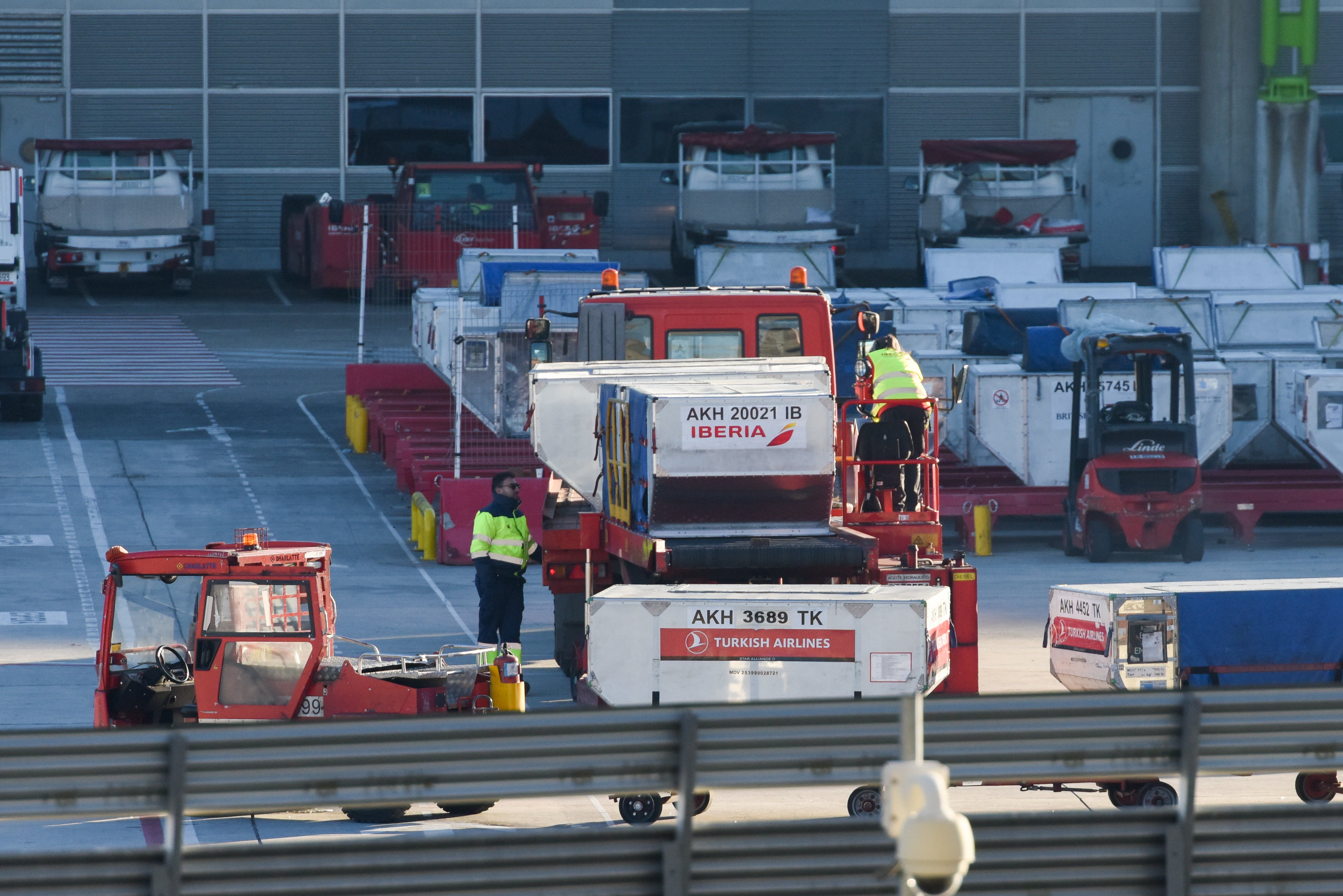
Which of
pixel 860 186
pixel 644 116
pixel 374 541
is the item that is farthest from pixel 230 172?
pixel 374 541

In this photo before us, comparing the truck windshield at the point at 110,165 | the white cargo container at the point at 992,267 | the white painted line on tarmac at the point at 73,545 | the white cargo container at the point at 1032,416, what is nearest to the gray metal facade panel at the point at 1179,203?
the white cargo container at the point at 992,267

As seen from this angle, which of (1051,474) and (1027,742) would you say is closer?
(1027,742)

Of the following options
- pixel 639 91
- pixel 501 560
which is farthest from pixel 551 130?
pixel 501 560

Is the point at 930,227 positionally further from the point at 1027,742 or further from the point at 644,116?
the point at 1027,742

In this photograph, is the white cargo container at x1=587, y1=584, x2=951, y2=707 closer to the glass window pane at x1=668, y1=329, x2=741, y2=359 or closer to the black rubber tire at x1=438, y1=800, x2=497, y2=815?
the black rubber tire at x1=438, y1=800, x2=497, y2=815

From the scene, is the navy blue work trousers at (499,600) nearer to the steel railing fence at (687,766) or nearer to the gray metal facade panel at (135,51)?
the steel railing fence at (687,766)

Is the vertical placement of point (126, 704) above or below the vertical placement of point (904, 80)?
below

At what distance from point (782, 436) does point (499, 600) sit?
285 cm

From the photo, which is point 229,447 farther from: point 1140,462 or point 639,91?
point 639,91

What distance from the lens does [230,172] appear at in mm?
40188

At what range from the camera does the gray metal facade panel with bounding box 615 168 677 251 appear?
40.2 meters

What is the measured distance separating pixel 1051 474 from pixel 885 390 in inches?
256

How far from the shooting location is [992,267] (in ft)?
103

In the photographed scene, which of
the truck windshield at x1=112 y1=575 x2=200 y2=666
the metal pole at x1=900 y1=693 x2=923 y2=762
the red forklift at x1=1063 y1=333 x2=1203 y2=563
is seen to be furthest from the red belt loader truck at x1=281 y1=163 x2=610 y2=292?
the metal pole at x1=900 y1=693 x2=923 y2=762
